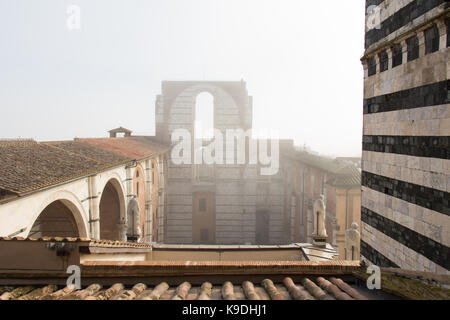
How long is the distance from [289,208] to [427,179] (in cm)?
2263

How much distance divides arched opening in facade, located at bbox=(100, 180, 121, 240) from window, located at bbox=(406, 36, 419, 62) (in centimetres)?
1211

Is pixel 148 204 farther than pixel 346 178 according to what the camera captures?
Yes

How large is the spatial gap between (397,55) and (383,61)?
427 millimetres

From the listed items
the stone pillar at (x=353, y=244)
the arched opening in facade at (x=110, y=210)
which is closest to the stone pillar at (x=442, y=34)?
the stone pillar at (x=353, y=244)

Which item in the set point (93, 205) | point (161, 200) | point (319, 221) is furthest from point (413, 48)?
point (161, 200)

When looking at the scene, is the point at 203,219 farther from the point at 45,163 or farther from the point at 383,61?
the point at 383,61

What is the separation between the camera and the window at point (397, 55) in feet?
17.6

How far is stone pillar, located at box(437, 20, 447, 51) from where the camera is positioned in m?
4.35

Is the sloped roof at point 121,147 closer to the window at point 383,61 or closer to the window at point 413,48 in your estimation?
the window at point 383,61

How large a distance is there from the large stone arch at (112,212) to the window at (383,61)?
11121 millimetres

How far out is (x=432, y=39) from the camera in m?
4.60

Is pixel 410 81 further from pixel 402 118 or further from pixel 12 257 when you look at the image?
pixel 12 257

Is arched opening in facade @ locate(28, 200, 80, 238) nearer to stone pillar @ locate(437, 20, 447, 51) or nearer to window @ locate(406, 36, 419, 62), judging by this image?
window @ locate(406, 36, 419, 62)
